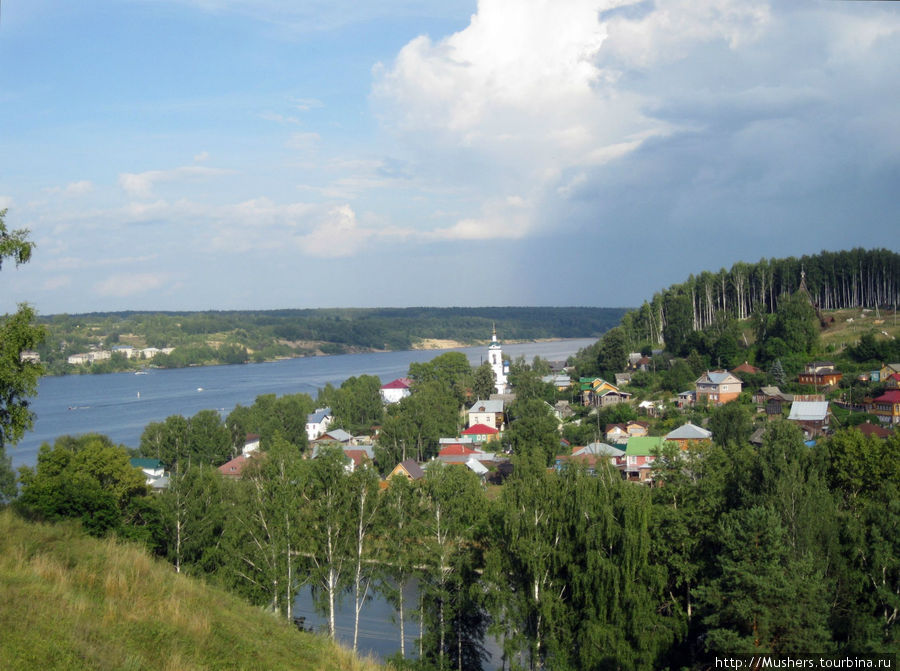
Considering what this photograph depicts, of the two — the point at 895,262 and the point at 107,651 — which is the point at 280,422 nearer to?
the point at 107,651

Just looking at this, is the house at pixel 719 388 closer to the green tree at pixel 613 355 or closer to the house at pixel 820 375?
the house at pixel 820 375

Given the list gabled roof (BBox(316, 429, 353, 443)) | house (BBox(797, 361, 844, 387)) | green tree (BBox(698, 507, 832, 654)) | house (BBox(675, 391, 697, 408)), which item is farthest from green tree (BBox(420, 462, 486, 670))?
house (BBox(797, 361, 844, 387))

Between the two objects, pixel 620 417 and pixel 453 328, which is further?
pixel 453 328

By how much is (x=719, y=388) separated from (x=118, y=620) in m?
29.8

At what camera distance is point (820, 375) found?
3103 cm

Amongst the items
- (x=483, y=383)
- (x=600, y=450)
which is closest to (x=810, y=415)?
(x=600, y=450)

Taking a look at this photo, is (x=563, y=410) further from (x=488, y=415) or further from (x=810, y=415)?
(x=810, y=415)

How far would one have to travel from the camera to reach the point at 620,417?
31.0 metres

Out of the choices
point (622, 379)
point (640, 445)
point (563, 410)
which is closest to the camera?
point (640, 445)

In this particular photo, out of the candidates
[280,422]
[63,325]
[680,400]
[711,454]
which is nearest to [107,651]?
[711,454]

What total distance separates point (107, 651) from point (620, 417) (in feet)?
91.5

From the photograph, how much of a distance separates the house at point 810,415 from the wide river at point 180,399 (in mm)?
16272

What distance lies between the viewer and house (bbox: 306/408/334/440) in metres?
36.8

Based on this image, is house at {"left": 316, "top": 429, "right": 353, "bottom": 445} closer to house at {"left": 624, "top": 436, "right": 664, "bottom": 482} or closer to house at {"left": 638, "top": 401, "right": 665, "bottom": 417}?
house at {"left": 638, "top": 401, "right": 665, "bottom": 417}
